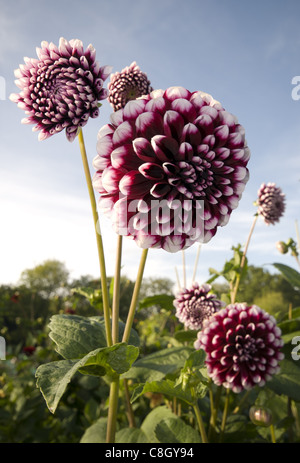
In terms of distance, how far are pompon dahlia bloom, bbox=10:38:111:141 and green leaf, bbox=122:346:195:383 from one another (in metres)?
0.88

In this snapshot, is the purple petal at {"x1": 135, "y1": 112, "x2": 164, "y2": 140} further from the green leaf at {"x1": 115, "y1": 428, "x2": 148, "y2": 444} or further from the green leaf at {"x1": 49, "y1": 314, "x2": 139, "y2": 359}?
the green leaf at {"x1": 115, "y1": 428, "x2": 148, "y2": 444}

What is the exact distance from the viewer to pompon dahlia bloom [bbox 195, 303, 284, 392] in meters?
1.46

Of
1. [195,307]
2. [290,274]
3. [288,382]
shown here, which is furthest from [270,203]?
[288,382]

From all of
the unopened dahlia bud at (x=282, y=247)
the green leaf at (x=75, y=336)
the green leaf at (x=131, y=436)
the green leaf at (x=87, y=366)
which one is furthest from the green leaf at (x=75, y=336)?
the unopened dahlia bud at (x=282, y=247)

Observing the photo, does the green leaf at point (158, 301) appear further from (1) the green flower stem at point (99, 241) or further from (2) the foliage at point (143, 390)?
(1) the green flower stem at point (99, 241)

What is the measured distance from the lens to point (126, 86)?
4.16 feet

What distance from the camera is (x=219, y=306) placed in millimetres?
1916

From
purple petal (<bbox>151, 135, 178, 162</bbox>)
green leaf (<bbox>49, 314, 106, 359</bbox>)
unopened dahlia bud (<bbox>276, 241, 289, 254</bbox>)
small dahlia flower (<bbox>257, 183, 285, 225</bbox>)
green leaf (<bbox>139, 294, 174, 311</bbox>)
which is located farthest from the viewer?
unopened dahlia bud (<bbox>276, 241, 289, 254</bbox>)

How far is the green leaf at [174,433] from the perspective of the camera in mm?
1418

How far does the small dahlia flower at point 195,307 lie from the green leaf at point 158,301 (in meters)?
0.07

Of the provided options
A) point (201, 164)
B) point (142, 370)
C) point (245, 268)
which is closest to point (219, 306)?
point (245, 268)

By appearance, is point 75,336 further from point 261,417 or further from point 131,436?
point 261,417

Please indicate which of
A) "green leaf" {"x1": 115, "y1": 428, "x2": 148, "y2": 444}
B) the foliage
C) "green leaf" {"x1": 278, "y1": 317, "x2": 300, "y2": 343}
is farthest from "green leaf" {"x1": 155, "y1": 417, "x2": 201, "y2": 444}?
"green leaf" {"x1": 278, "y1": 317, "x2": 300, "y2": 343}
